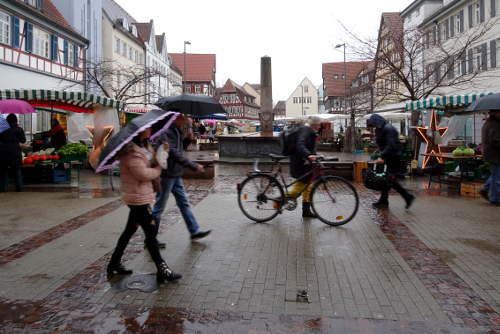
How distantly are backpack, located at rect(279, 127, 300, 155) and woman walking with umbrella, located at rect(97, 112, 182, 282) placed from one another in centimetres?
317

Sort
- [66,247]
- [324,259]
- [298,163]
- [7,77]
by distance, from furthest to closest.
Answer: [7,77], [298,163], [66,247], [324,259]

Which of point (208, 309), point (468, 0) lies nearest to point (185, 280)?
point (208, 309)

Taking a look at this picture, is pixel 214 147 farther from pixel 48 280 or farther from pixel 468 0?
pixel 48 280

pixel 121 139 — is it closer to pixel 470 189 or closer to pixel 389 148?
pixel 389 148

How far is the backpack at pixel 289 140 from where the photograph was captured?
7691mm

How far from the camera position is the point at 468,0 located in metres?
34.1

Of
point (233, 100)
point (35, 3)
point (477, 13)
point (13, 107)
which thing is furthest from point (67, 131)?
point (233, 100)

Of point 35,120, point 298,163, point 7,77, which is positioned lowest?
point 298,163

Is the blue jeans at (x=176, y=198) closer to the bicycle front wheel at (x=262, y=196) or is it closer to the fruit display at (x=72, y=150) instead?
the bicycle front wheel at (x=262, y=196)

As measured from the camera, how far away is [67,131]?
65.7 ft

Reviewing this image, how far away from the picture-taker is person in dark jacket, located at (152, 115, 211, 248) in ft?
20.2

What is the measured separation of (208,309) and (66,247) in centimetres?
295

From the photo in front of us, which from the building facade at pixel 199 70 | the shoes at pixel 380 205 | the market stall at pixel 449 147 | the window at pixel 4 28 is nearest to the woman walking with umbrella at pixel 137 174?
the shoes at pixel 380 205

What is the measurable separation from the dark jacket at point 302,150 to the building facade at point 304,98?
109849 millimetres
